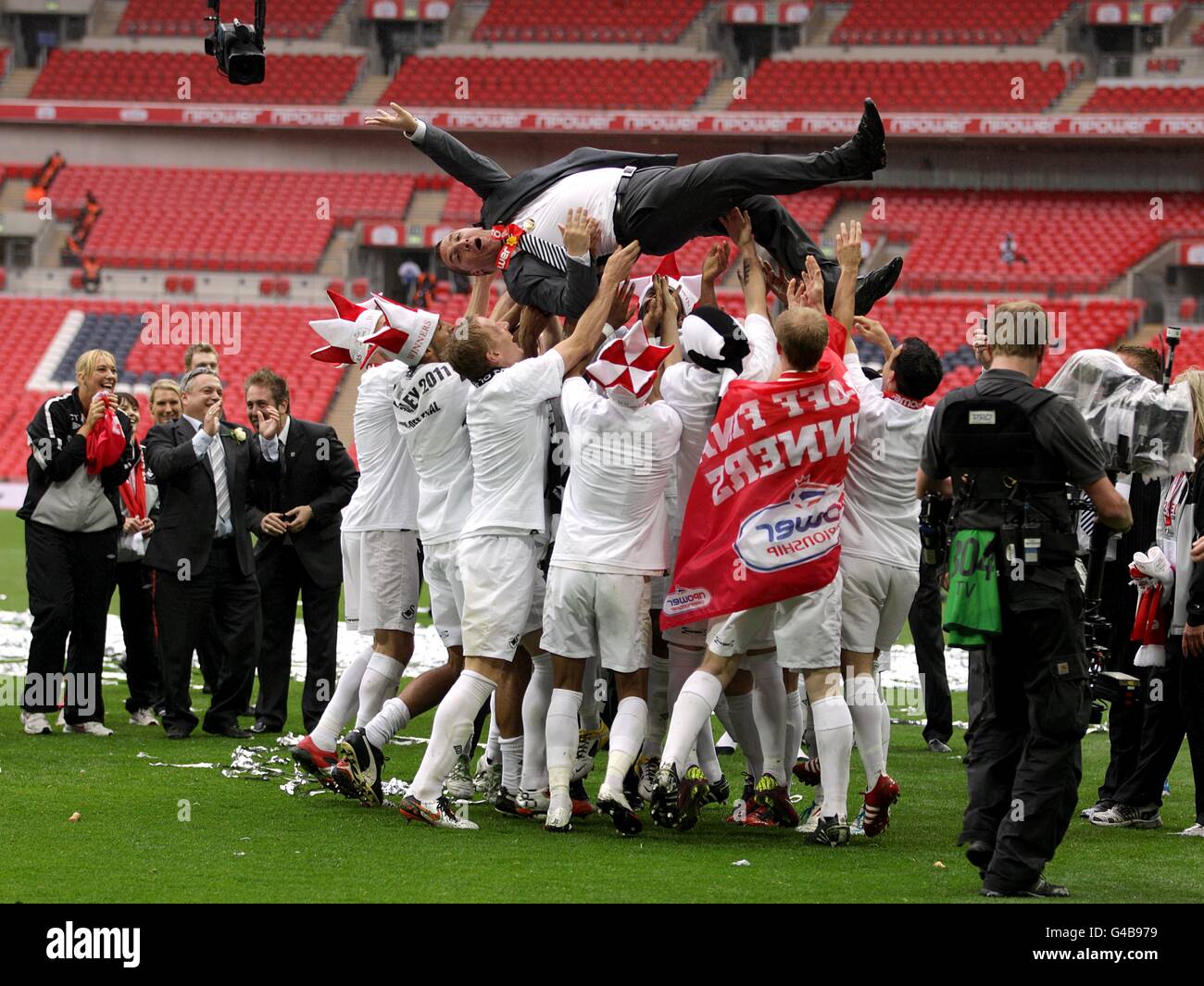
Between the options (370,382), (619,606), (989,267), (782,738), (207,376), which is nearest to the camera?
(619,606)

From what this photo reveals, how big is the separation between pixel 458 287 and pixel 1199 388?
27.2 metres

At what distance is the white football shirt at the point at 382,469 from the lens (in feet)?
24.6

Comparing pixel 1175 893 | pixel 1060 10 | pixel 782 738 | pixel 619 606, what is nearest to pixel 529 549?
pixel 619 606

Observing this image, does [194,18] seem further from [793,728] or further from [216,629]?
[793,728]

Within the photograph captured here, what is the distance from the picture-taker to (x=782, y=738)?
6.89 metres

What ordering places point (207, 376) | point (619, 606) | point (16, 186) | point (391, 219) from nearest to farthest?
point (619, 606) < point (207, 376) < point (391, 219) < point (16, 186)

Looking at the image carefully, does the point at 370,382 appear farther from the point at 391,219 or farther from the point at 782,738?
the point at 391,219

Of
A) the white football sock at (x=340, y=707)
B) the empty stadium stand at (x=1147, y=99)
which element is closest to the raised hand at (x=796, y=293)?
the white football sock at (x=340, y=707)

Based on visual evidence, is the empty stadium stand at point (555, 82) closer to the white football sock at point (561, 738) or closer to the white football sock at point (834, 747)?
the white football sock at point (561, 738)

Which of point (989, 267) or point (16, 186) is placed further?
point (16, 186)

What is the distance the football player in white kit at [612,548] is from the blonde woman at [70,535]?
3237 mm

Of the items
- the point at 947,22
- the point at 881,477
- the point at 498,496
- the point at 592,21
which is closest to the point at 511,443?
the point at 498,496

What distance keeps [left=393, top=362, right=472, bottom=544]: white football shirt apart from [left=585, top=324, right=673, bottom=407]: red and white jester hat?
2.58 feet

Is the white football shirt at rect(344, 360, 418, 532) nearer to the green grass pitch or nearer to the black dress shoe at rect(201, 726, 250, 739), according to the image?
the green grass pitch
